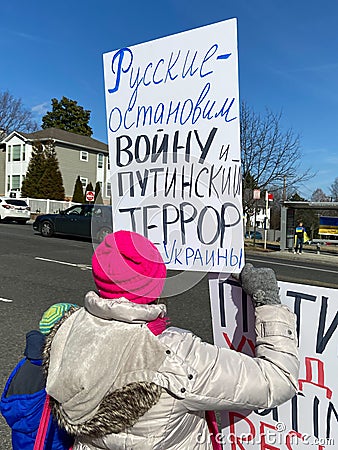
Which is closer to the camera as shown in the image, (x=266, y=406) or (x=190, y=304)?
(x=266, y=406)

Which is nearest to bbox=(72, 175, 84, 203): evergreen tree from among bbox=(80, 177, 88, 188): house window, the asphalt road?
bbox=(80, 177, 88, 188): house window

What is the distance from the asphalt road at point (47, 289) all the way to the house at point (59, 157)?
33492 millimetres

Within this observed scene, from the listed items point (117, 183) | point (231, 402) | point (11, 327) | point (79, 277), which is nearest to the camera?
point (231, 402)

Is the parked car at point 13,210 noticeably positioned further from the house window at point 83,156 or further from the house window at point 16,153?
the house window at point 83,156

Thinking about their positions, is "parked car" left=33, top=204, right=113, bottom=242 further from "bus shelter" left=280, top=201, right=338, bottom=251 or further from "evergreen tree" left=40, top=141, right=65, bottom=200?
"evergreen tree" left=40, top=141, right=65, bottom=200

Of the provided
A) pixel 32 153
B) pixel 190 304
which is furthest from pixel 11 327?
pixel 32 153

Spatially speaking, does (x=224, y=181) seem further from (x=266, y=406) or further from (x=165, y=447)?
(x=165, y=447)

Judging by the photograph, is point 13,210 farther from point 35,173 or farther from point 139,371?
point 139,371

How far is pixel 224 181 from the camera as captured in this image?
1869 mm

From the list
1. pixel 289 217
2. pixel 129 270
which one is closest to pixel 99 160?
pixel 289 217

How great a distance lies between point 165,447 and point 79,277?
8.30m

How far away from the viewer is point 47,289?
27.1 feet

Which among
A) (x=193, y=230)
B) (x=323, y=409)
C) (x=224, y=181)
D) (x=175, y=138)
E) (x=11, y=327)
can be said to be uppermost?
(x=175, y=138)

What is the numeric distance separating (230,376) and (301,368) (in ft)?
2.39
